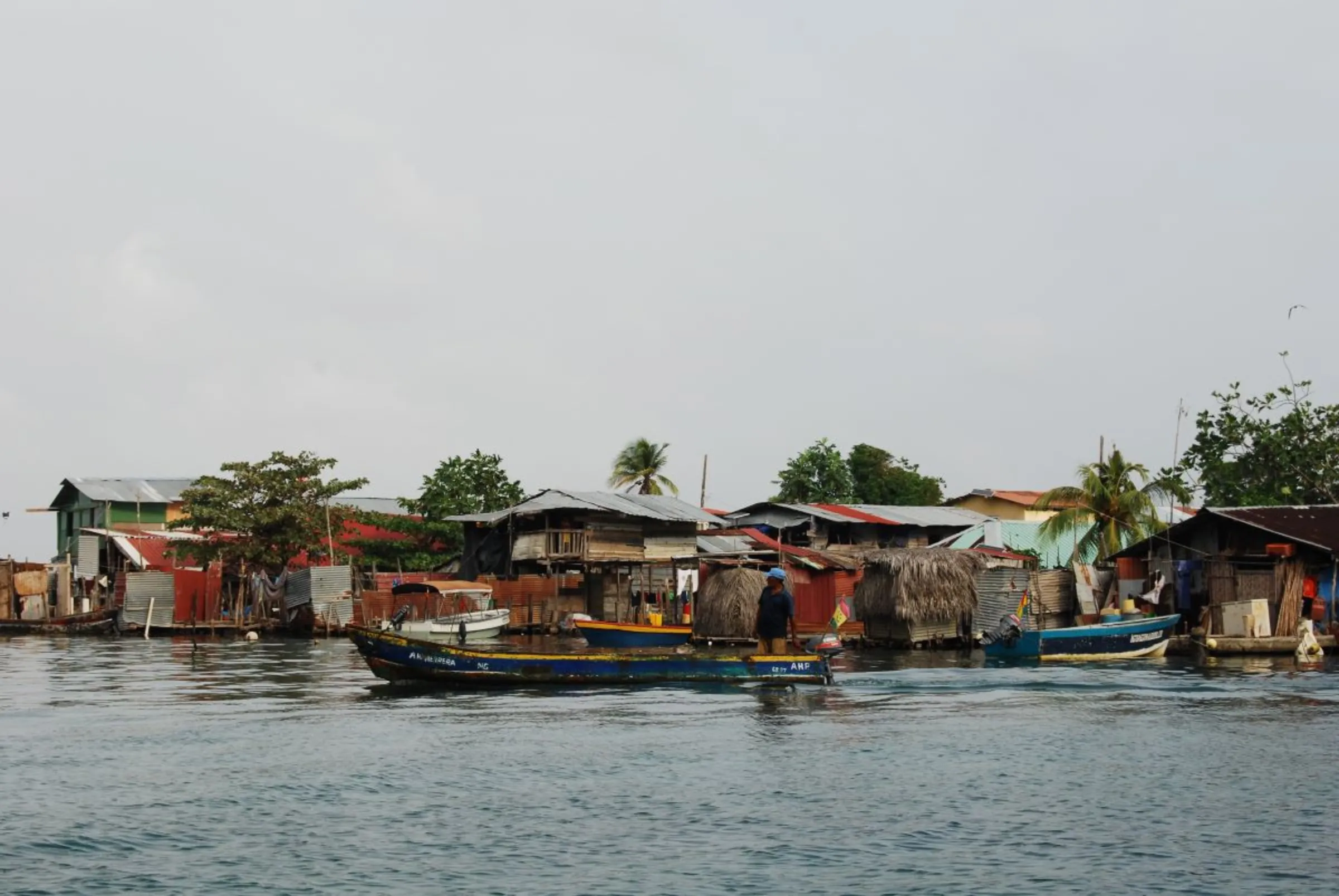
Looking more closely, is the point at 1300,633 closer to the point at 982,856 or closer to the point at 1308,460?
the point at 1308,460

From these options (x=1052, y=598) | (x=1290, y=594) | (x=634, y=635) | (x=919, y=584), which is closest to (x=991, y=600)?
(x=1052, y=598)

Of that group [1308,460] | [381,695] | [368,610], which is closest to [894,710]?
[381,695]

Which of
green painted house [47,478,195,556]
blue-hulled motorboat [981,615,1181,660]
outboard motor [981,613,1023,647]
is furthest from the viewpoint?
green painted house [47,478,195,556]

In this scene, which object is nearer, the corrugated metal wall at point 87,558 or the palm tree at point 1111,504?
the palm tree at point 1111,504

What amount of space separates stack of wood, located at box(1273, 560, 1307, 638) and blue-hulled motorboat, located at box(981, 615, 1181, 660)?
3357 millimetres

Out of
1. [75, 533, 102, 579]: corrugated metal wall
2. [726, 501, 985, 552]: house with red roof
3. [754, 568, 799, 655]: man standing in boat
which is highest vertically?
[726, 501, 985, 552]: house with red roof

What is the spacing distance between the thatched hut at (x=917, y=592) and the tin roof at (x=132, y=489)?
3718 cm

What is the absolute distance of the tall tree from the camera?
52406 millimetres

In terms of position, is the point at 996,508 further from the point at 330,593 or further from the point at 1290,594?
the point at 330,593

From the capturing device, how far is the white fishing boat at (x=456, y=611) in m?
44.8

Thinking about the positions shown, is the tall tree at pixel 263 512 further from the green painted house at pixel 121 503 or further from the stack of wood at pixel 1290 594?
the stack of wood at pixel 1290 594

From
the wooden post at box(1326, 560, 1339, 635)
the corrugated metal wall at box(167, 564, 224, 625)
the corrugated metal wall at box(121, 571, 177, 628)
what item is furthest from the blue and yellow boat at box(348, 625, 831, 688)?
the corrugated metal wall at box(121, 571, 177, 628)

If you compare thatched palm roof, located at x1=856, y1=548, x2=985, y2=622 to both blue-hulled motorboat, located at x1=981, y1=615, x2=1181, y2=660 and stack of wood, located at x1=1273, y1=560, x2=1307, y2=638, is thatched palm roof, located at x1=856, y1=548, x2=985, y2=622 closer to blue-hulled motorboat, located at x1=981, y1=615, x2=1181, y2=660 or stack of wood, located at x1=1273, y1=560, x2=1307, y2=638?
blue-hulled motorboat, located at x1=981, y1=615, x2=1181, y2=660

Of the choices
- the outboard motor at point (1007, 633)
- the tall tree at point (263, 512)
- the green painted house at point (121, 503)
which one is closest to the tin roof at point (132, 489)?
the green painted house at point (121, 503)
